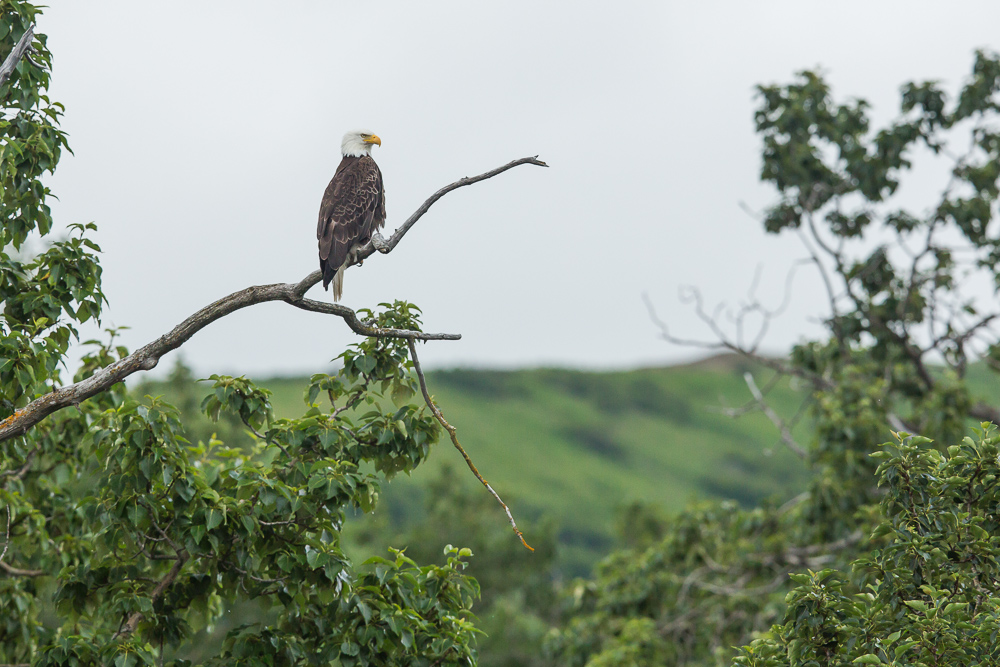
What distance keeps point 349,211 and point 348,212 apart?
0.02 metres

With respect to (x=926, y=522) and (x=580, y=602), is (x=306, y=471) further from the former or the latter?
(x=580, y=602)

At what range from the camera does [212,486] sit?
239 inches

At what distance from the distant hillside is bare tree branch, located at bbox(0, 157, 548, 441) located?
4835cm

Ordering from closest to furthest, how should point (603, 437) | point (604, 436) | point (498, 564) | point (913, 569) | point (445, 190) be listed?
point (913, 569) → point (445, 190) → point (498, 564) → point (603, 437) → point (604, 436)

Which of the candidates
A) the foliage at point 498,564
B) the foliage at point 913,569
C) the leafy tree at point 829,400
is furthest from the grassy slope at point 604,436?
the foliage at point 913,569

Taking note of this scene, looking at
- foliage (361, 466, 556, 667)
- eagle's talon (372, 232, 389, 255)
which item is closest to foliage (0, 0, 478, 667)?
eagle's talon (372, 232, 389, 255)

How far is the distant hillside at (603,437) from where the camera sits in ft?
195

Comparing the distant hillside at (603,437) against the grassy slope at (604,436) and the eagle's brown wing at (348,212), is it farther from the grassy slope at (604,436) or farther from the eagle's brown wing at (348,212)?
the eagle's brown wing at (348,212)

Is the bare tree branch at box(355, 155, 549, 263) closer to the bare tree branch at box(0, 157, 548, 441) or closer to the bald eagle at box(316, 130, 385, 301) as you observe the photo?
the bare tree branch at box(0, 157, 548, 441)

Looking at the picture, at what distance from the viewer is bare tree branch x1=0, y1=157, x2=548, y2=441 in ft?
16.7

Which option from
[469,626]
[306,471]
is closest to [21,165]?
[306,471]

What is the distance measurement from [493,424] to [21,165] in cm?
6211

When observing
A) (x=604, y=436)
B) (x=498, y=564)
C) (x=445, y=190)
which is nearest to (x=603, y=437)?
(x=604, y=436)

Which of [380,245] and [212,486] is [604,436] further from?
[380,245]
